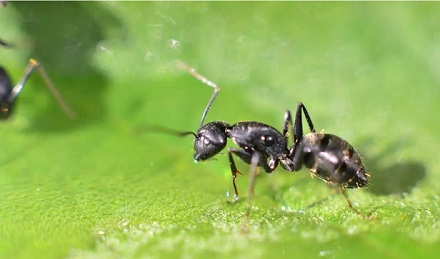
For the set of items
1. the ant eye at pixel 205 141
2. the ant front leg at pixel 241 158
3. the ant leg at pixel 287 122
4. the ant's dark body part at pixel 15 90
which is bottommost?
the ant's dark body part at pixel 15 90

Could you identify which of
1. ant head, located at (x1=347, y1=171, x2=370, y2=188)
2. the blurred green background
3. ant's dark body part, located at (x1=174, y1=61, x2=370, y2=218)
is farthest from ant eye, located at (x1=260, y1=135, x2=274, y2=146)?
ant head, located at (x1=347, y1=171, x2=370, y2=188)

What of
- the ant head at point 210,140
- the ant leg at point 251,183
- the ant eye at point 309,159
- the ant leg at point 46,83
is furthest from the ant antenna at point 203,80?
the ant leg at point 46,83

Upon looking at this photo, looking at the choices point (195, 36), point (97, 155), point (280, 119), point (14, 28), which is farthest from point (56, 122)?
point (280, 119)

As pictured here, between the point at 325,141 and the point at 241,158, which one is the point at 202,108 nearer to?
the point at 241,158

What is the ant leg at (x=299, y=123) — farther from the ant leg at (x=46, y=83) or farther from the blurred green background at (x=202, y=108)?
the ant leg at (x=46, y=83)

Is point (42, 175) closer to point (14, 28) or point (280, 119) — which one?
point (14, 28)

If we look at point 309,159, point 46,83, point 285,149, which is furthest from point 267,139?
point 46,83

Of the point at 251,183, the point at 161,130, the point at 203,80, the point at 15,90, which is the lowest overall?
the point at 15,90
